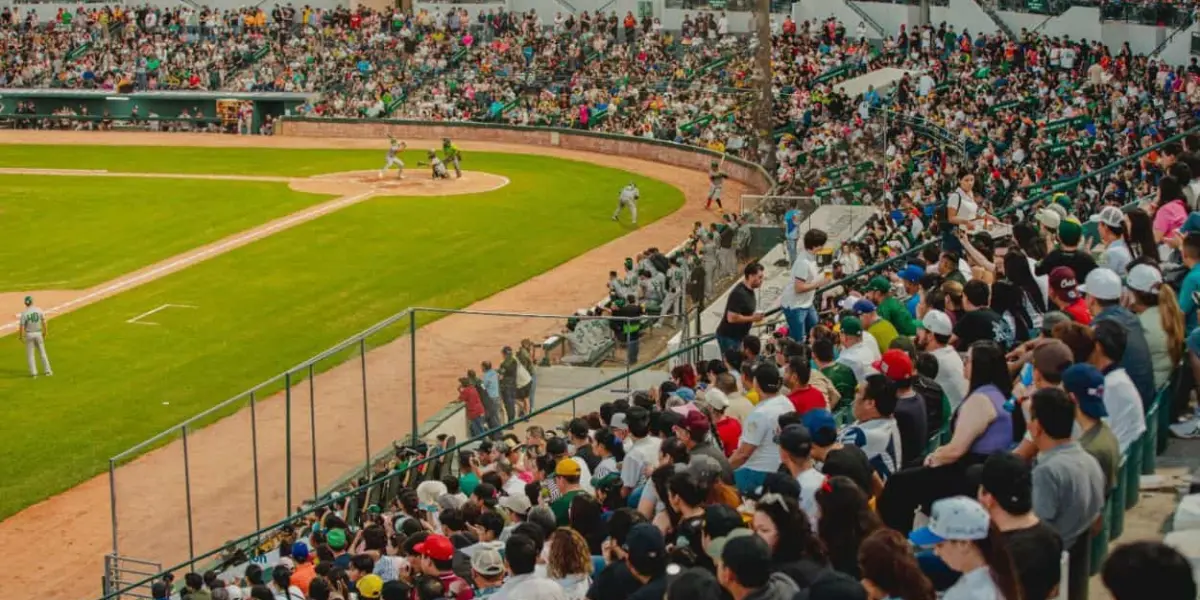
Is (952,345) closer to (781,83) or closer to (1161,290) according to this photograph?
(1161,290)

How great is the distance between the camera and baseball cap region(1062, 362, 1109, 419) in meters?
7.98

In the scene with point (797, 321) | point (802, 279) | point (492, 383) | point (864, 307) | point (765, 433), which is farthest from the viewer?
point (492, 383)

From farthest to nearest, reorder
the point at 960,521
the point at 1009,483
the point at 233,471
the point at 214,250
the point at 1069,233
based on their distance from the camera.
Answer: the point at 214,250, the point at 233,471, the point at 1069,233, the point at 1009,483, the point at 960,521

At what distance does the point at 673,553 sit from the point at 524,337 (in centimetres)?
1269

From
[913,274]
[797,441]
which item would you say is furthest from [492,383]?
[797,441]

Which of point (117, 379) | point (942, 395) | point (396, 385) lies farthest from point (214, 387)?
point (942, 395)

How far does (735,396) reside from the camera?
11.4 meters

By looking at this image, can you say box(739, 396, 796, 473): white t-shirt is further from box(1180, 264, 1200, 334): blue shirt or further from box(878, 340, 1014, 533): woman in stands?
box(1180, 264, 1200, 334): blue shirt

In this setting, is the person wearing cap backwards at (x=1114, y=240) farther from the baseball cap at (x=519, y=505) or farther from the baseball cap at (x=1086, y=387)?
the baseball cap at (x=519, y=505)

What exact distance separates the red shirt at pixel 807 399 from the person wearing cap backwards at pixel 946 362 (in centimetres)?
85

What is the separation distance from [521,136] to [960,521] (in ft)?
165

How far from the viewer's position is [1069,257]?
11656mm

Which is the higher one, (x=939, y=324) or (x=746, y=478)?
(x=939, y=324)

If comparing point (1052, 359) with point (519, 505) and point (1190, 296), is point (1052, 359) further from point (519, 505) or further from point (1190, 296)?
point (519, 505)
